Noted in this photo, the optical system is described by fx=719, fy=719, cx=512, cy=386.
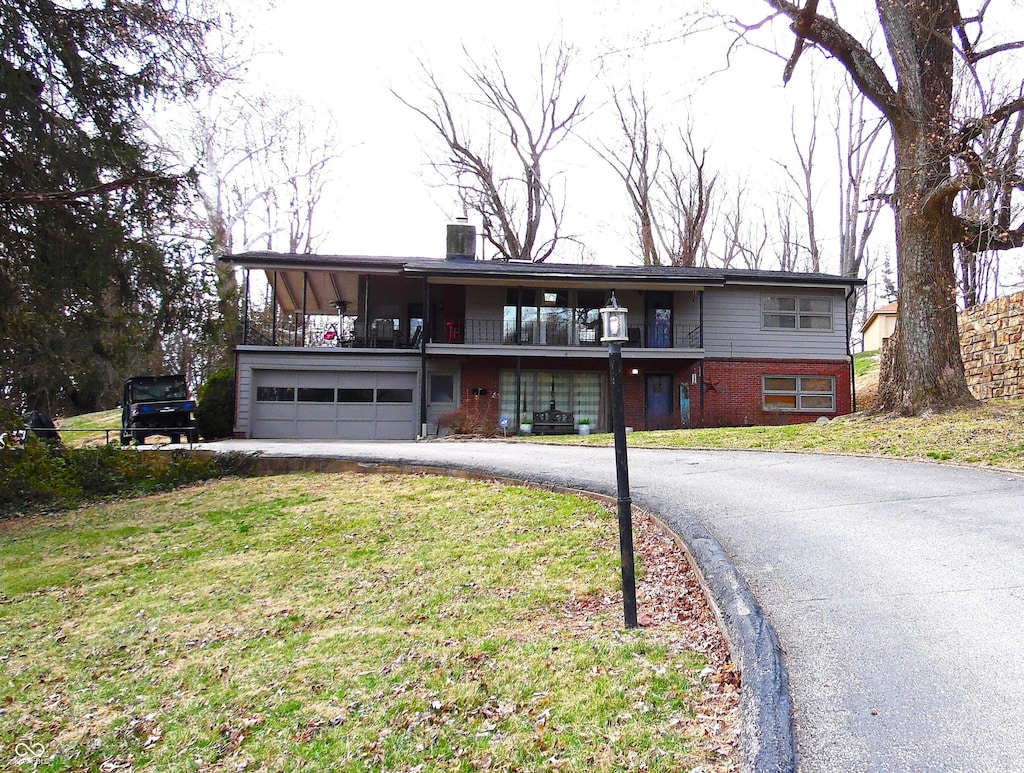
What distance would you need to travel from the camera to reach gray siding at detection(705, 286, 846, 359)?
903 inches

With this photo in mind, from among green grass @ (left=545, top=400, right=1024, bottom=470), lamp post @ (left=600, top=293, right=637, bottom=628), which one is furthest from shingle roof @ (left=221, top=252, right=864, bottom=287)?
lamp post @ (left=600, top=293, right=637, bottom=628)

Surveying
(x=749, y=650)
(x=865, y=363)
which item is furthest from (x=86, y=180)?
(x=865, y=363)

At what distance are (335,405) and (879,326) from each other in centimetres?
3048

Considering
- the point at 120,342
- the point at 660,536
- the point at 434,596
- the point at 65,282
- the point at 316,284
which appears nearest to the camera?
the point at 434,596

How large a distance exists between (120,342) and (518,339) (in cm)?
1218

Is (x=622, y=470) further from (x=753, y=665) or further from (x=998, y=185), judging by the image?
(x=998, y=185)

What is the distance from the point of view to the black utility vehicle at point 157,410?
68.3 feet

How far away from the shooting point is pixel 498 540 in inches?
271

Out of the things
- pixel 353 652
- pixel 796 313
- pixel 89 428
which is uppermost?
pixel 796 313

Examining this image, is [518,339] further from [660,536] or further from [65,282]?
[660,536]

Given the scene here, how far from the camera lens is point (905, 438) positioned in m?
11.1

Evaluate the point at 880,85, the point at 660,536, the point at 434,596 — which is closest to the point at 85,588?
the point at 434,596

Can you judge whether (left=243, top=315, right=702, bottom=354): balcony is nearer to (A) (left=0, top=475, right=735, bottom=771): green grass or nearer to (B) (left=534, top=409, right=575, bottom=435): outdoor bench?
(B) (left=534, top=409, right=575, bottom=435): outdoor bench

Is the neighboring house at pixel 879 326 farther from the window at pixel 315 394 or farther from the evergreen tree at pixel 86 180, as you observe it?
the evergreen tree at pixel 86 180
